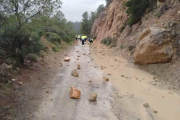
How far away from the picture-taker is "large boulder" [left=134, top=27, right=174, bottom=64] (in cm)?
902

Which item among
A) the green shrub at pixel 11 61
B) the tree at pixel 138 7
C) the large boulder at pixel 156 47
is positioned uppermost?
the tree at pixel 138 7

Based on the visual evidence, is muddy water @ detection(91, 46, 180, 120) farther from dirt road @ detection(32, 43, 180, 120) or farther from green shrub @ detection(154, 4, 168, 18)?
green shrub @ detection(154, 4, 168, 18)

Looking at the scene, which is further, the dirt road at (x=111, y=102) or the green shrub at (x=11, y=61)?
the green shrub at (x=11, y=61)

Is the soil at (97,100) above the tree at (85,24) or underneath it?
underneath

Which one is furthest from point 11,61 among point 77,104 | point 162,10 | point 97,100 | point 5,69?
point 162,10

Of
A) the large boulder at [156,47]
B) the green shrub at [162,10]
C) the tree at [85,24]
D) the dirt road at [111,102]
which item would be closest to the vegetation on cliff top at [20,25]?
the dirt road at [111,102]

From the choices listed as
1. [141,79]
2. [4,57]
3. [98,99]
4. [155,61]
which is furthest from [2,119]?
[155,61]

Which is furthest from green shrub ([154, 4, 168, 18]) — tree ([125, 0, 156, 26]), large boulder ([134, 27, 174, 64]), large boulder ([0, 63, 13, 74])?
large boulder ([0, 63, 13, 74])

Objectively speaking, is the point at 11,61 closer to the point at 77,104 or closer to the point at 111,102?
the point at 77,104

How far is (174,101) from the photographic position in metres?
5.50

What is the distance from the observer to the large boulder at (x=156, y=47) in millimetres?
9023

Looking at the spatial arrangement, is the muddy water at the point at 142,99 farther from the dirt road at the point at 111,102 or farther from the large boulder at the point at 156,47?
the large boulder at the point at 156,47

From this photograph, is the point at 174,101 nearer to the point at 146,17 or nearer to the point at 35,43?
the point at 35,43

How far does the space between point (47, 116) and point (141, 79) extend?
5027mm
